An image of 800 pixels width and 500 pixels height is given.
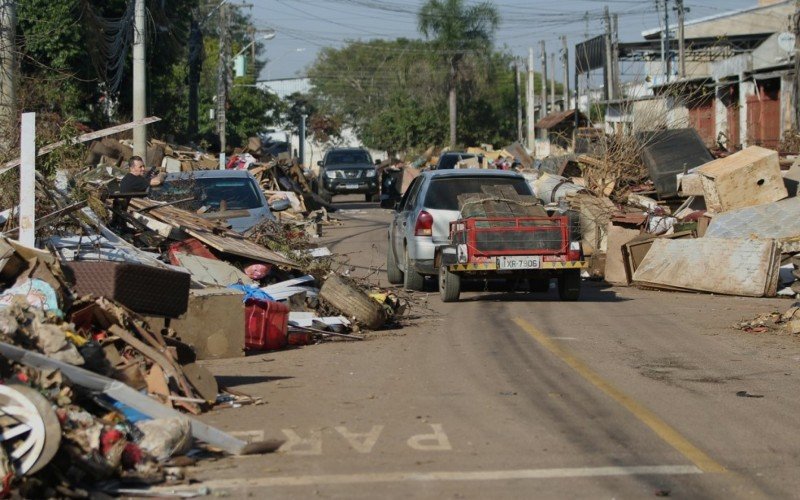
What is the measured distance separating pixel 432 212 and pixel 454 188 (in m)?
0.57

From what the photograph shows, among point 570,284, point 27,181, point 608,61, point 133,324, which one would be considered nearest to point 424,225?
point 570,284

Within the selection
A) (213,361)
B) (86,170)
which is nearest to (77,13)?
(86,170)

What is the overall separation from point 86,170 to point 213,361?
8406 mm

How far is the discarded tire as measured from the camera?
12.4 meters

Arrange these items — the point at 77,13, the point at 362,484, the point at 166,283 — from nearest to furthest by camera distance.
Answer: the point at 362,484 < the point at 166,283 < the point at 77,13

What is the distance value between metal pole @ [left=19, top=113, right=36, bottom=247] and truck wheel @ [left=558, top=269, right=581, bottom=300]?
7.52m

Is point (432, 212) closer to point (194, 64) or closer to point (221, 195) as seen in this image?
point (221, 195)

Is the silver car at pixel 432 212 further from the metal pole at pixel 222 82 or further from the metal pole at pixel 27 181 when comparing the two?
the metal pole at pixel 222 82

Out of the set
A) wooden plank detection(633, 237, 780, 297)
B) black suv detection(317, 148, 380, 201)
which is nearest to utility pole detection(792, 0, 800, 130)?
wooden plank detection(633, 237, 780, 297)

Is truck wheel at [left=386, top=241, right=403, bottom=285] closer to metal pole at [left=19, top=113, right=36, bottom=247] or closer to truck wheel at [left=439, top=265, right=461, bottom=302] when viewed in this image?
truck wheel at [left=439, top=265, right=461, bottom=302]

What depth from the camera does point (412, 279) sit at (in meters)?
16.9

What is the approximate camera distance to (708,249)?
17.1 meters

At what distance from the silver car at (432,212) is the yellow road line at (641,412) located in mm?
4637

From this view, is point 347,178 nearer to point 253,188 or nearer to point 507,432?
point 253,188
